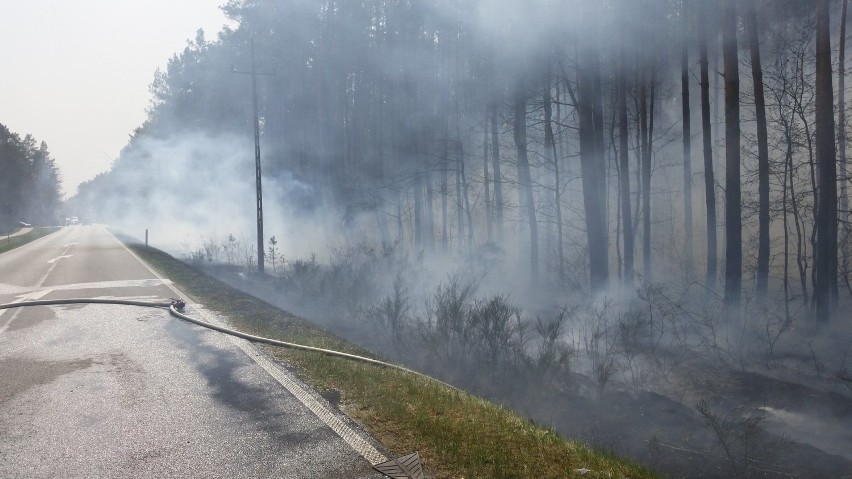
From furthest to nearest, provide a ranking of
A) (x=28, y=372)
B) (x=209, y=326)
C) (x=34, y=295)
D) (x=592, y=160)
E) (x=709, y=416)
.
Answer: (x=592, y=160) → (x=34, y=295) → (x=209, y=326) → (x=28, y=372) → (x=709, y=416)

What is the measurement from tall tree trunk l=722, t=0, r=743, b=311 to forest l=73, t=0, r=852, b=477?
37mm

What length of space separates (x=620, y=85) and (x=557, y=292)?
4.85m

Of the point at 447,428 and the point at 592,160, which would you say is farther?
the point at 592,160

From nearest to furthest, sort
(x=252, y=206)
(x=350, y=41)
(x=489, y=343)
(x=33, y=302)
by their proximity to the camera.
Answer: (x=489, y=343)
(x=33, y=302)
(x=350, y=41)
(x=252, y=206)

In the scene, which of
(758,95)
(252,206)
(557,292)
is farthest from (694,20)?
(252,206)

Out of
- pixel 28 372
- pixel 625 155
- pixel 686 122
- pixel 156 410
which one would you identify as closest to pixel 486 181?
pixel 625 155

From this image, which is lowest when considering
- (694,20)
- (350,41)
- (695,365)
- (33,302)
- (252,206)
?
(695,365)

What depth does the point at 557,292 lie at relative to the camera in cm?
1564

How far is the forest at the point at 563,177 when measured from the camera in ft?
31.7

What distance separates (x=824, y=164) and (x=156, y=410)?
988cm

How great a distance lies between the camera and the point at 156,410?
199 inches

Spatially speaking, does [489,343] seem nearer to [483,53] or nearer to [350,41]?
[483,53]

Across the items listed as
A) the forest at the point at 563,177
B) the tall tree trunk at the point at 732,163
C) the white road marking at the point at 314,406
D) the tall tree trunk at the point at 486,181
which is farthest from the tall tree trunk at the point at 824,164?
the tall tree trunk at the point at 486,181

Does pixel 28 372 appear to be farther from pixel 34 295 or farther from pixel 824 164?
pixel 824 164
